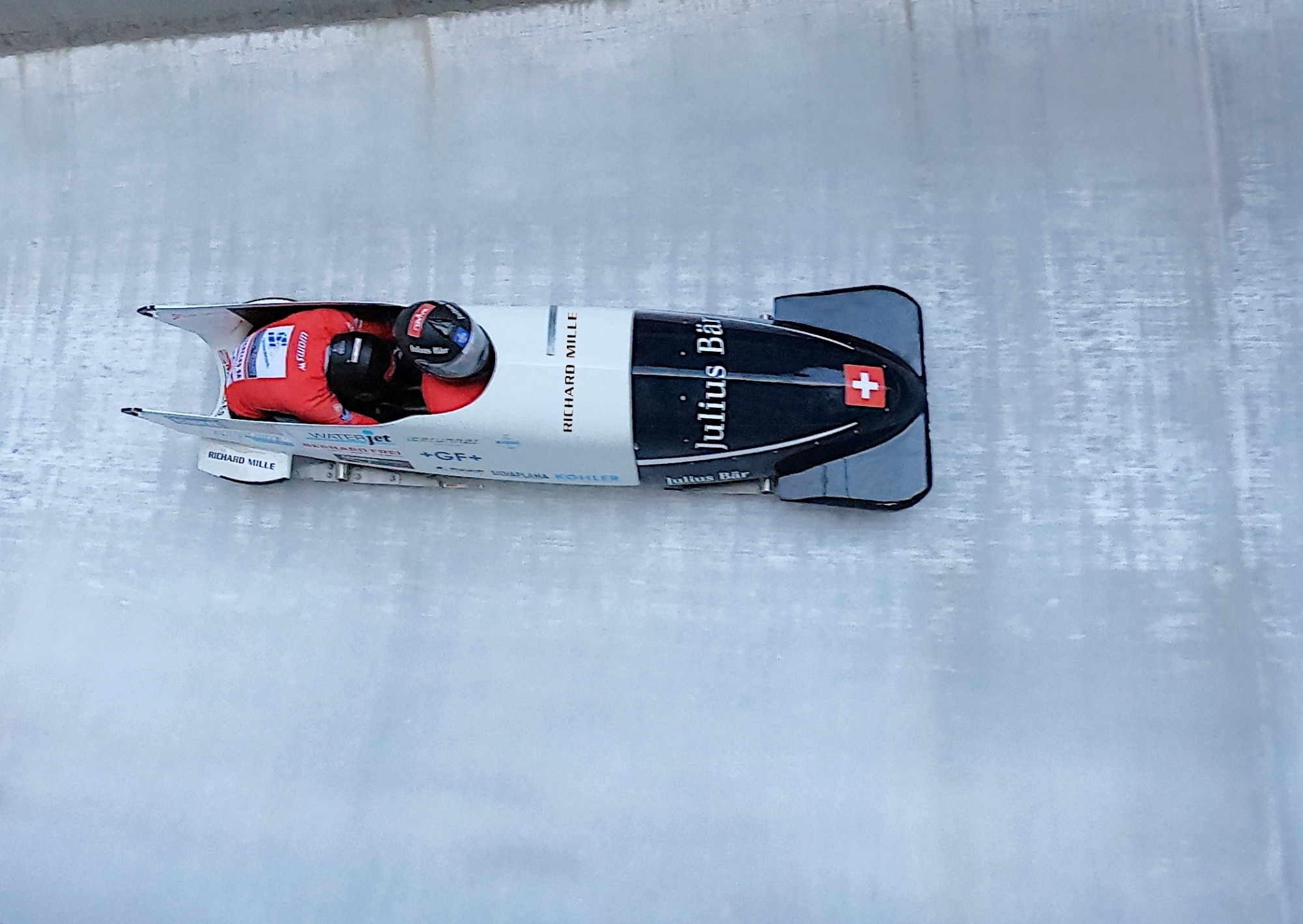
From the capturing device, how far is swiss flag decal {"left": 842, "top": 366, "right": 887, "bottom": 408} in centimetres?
321

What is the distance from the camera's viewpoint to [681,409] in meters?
3.18

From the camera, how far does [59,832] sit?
11.4 feet

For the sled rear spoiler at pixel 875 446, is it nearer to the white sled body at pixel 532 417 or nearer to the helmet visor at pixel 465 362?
the white sled body at pixel 532 417

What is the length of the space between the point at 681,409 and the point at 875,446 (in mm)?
742

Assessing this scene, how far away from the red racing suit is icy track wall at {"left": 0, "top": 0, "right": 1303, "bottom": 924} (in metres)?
0.48

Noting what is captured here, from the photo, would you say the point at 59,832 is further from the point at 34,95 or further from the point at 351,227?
the point at 34,95

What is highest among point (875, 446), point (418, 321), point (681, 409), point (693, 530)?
point (418, 321)

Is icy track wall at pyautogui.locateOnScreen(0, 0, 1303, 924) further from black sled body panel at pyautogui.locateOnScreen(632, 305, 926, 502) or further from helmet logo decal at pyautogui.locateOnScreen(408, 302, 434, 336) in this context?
helmet logo decal at pyautogui.locateOnScreen(408, 302, 434, 336)

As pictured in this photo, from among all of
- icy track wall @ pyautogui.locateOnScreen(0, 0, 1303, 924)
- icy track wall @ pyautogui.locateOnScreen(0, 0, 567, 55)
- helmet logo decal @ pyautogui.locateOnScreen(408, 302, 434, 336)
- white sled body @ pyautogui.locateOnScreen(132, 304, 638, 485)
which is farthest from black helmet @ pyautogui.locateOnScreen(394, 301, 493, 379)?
icy track wall @ pyautogui.locateOnScreen(0, 0, 567, 55)

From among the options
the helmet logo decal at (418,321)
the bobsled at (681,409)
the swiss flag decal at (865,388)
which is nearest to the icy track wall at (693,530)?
the bobsled at (681,409)

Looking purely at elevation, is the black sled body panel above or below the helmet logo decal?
below

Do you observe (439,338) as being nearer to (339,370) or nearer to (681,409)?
(339,370)

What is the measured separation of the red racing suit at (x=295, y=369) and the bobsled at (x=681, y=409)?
0.05m

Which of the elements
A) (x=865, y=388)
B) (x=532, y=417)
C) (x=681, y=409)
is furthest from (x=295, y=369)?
(x=865, y=388)
